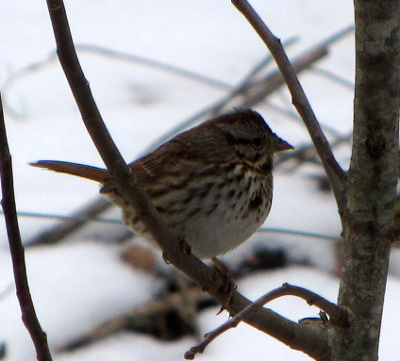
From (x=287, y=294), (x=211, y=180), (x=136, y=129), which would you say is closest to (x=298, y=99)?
(x=287, y=294)

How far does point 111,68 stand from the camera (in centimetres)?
649

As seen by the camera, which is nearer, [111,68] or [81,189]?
[81,189]

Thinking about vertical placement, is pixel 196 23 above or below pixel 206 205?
above

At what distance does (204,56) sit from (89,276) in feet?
8.75

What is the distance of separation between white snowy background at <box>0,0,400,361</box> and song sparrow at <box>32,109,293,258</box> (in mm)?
832

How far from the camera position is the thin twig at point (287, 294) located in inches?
66.2

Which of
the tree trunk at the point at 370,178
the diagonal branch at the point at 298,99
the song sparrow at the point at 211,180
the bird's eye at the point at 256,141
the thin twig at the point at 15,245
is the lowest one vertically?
the thin twig at the point at 15,245

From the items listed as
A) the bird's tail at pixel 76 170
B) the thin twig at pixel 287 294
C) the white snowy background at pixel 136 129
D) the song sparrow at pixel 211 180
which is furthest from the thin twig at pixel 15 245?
the white snowy background at pixel 136 129

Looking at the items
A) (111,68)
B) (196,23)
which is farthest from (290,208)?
(196,23)

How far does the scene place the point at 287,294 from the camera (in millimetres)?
1802

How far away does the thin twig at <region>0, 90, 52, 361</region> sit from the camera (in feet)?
5.49

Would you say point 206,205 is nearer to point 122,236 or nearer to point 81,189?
point 122,236

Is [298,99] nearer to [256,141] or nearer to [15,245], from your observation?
[15,245]

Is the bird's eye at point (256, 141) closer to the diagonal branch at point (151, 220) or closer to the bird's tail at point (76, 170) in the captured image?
the bird's tail at point (76, 170)
